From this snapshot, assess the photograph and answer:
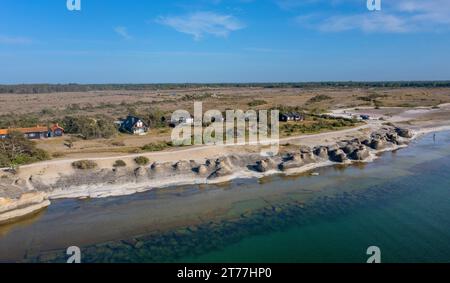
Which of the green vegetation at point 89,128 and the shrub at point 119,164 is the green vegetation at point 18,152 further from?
the green vegetation at point 89,128

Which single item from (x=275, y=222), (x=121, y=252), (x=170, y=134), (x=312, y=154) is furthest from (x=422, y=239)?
(x=170, y=134)

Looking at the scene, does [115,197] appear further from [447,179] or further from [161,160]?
[447,179]

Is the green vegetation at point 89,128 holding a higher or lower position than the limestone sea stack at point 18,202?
higher

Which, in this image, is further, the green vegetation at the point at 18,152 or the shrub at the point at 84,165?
the green vegetation at the point at 18,152

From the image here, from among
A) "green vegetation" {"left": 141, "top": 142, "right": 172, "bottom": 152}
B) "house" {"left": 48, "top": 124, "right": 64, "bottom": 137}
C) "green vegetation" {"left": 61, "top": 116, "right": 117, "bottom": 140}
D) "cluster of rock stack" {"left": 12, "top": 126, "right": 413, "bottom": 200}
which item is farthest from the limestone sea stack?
"house" {"left": 48, "top": 124, "right": 64, "bottom": 137}

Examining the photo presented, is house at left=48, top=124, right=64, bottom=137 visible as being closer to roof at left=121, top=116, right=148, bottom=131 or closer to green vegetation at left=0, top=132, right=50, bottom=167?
roof at left=121, top=116, right=148, bottom=131

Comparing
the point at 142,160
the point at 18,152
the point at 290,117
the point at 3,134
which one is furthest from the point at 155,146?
the point at 290,117

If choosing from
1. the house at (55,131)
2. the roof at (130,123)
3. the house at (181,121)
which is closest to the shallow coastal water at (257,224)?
the house at (55,131)
